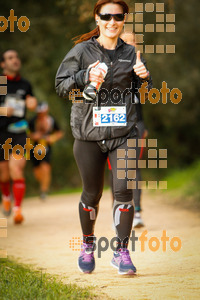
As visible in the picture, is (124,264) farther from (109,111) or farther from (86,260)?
(109,111)

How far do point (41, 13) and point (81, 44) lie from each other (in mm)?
10503

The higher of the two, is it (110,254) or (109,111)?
(109,111)

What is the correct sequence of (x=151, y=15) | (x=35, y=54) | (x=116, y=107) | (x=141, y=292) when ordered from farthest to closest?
1. (x=35, y=54)
2. (x=151, y=15)
3. (x=116, y=107)
4. (x=141, y=292)

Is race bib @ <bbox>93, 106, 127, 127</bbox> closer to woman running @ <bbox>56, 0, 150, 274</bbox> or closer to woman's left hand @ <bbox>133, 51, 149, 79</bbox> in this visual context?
woman running @ <bbox>56, 0, 150, 274</bbox>

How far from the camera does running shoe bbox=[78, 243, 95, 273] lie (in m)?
4.78

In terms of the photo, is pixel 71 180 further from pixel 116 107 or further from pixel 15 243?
pixel 116 107

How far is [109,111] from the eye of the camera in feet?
15.0

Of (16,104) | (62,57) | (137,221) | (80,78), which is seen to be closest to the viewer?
(80,78)

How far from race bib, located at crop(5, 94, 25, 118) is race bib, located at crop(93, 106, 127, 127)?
12.2ft

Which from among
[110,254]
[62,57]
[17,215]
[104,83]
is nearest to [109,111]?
[104,83]

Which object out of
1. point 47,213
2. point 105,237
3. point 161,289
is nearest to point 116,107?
point 161,289

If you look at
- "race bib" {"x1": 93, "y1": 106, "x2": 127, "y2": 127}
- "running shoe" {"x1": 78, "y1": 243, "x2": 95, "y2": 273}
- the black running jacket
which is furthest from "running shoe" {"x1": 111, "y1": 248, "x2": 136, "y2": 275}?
"race bib" {"x1": 93, "y1": 106, "x2": 127, "y2": 127}

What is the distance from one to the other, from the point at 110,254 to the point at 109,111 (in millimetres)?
1752

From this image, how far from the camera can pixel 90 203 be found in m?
4.82
